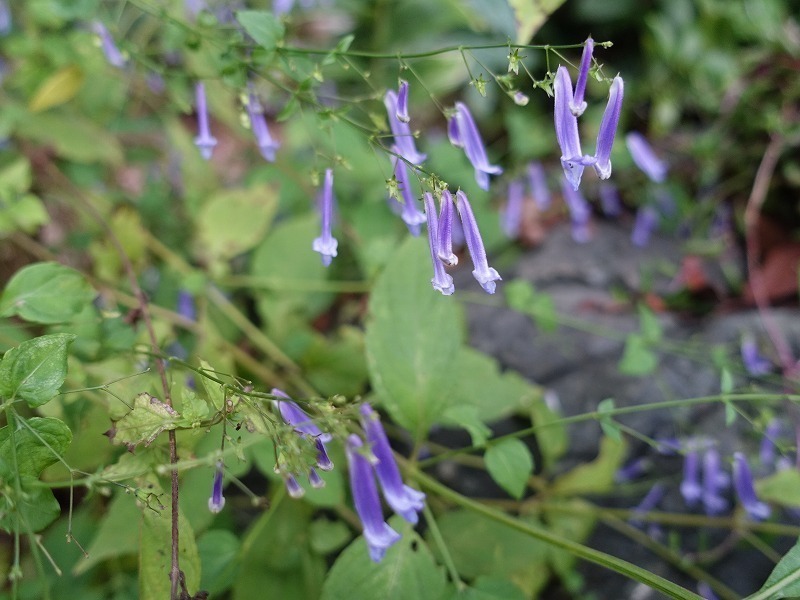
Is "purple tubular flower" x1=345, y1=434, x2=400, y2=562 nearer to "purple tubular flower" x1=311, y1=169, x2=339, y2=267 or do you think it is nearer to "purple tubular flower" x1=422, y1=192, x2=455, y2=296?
"purple tubular flower" x1=422, y1=192, x2=455, y2=296

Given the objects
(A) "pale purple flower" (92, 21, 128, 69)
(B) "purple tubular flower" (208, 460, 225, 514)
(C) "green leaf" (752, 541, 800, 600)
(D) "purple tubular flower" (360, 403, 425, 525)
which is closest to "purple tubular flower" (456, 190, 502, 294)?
(D) "purple tubular flower" (360, 403, 425, 525)

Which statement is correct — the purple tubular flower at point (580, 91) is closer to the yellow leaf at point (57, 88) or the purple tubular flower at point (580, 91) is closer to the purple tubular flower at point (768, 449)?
the purple tubular flower at point (768, 449)

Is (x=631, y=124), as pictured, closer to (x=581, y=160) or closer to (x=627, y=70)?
(x=627, y=70)

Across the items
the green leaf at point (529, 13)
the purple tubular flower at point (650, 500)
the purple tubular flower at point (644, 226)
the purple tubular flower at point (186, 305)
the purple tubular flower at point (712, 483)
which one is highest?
the green leaf at point (529, 13)

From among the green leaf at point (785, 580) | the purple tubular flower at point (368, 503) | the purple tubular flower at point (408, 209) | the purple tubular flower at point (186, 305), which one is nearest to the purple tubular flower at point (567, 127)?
the purple tubular flower at point (408, 209)

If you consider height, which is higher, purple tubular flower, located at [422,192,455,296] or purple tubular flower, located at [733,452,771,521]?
purple tubular flower, located at [422,192,455,296]

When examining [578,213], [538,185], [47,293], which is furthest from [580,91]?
[538,185]

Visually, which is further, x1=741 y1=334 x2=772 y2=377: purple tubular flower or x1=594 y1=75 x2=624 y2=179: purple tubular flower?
x1=741 y1=334 x2=772 y2=377: purple tubular flower
